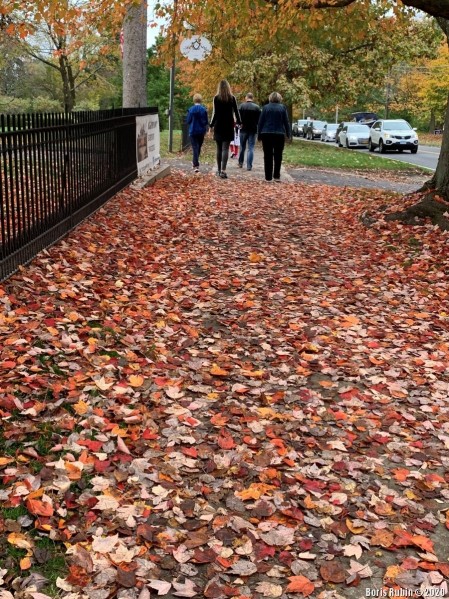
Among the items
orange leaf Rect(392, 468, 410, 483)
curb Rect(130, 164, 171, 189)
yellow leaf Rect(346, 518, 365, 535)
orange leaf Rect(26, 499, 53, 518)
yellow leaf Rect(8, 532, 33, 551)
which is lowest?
yellow leaf Rect(346, 518, 365, 535)

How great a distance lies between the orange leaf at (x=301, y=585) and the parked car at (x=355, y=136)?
34.5 m

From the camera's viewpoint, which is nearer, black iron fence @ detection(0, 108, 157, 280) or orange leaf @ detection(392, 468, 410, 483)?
orange leaf @ detection(392, 468, 410, 483)

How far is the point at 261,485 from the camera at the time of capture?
3.50 m

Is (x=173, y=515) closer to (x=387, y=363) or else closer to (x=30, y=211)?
(x=387, y=363)

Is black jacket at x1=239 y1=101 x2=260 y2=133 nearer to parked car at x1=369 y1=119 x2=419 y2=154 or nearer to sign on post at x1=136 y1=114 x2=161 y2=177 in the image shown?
sign on post at x1=136 y1=114 x2=161 y2=177

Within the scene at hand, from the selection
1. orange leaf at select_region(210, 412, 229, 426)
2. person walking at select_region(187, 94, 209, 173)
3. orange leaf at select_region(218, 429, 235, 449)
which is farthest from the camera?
person walking at select_region(187, 94, 209, 173)

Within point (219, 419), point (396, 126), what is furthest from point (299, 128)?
point (219, 419)

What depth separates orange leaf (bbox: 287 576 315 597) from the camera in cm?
276

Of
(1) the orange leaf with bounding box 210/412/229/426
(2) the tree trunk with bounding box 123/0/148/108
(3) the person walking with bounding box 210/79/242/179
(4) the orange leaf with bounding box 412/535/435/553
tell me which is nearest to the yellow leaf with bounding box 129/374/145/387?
(1) the orange leaf with bounding box 210/412/229/426

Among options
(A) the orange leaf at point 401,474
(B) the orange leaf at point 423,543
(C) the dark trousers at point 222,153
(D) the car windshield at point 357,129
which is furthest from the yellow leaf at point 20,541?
(D) the car windshield at point 357,129

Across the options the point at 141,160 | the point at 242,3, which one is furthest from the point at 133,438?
the point at 141,160

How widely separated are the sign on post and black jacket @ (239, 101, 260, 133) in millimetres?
2228

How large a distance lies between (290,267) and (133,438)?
4572mm

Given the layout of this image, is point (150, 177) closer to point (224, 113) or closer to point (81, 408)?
point (224, 113)
